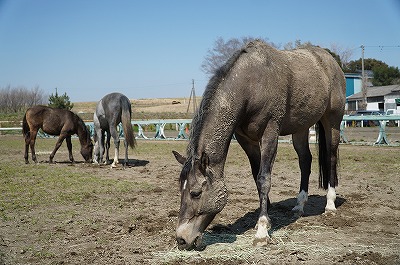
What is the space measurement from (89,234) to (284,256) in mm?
2604

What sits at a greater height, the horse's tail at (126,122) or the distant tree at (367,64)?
the distant tree at (367,64)

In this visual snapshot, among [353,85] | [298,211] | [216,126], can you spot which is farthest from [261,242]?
[353,85]

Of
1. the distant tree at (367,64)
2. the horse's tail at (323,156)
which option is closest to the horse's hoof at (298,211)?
the horse's tail at (323,156)

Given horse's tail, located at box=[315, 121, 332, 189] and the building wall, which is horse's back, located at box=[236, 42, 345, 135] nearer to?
horse's tail, located at box=[315, 121, 332, 189]

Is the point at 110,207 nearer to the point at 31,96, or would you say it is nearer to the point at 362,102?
the point at 362,102

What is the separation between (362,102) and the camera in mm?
49625

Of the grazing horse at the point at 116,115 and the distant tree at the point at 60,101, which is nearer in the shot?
the grazing horse at the point at 116,115

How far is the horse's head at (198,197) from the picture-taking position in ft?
14.5

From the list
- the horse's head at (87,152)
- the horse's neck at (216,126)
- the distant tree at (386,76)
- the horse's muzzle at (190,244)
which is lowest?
the horse's muzzle at (190,244)

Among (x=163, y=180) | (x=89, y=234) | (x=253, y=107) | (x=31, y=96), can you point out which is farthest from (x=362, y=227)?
(x=31, y=96)

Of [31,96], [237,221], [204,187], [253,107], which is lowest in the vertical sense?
[237,221]

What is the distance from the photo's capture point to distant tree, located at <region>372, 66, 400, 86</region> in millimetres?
60094

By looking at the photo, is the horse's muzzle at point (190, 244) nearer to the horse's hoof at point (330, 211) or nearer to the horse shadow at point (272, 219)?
the horse shadow at point (272, 219)

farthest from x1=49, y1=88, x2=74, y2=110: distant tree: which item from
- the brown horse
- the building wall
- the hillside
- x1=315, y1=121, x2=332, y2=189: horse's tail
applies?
x1=315, y1=121, x2=332, y2=189: horse's tail
